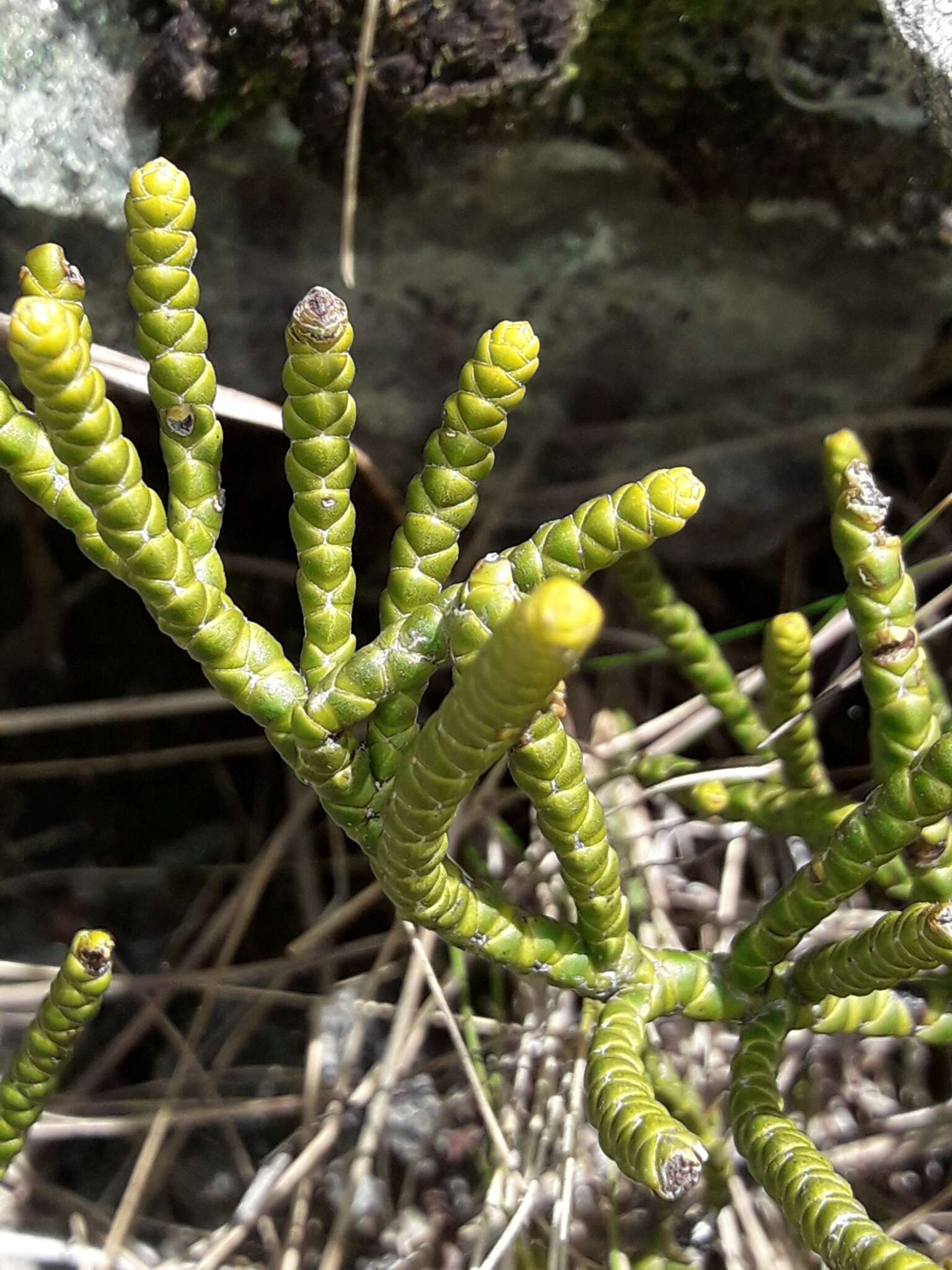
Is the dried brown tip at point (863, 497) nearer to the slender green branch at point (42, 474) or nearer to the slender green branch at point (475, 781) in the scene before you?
the slender green branch at point (475, 781)

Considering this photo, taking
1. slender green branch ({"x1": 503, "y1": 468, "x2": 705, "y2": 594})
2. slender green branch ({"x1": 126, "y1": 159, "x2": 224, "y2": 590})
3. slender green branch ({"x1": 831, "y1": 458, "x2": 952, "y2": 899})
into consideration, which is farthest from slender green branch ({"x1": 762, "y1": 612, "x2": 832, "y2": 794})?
slender green branch ({"x1": 126, "y1": 159, "x2": 224, "y2": 590})

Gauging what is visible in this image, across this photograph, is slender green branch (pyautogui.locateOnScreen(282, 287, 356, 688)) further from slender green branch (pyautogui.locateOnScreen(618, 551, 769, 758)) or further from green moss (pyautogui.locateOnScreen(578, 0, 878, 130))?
green moss (pyautogui.locateOnScreen(578, 0, 878, 130))

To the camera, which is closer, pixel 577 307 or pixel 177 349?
pixel 177 349

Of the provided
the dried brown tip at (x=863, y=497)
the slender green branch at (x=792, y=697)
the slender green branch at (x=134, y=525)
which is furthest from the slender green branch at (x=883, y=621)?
the slender green branch at (x=134, y=525)

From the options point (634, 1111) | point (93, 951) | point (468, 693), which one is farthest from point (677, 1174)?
point (93, 951)

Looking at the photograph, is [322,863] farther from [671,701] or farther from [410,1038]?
[671,701]

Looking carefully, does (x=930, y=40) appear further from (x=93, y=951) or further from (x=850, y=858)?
(x=93, y=951)
